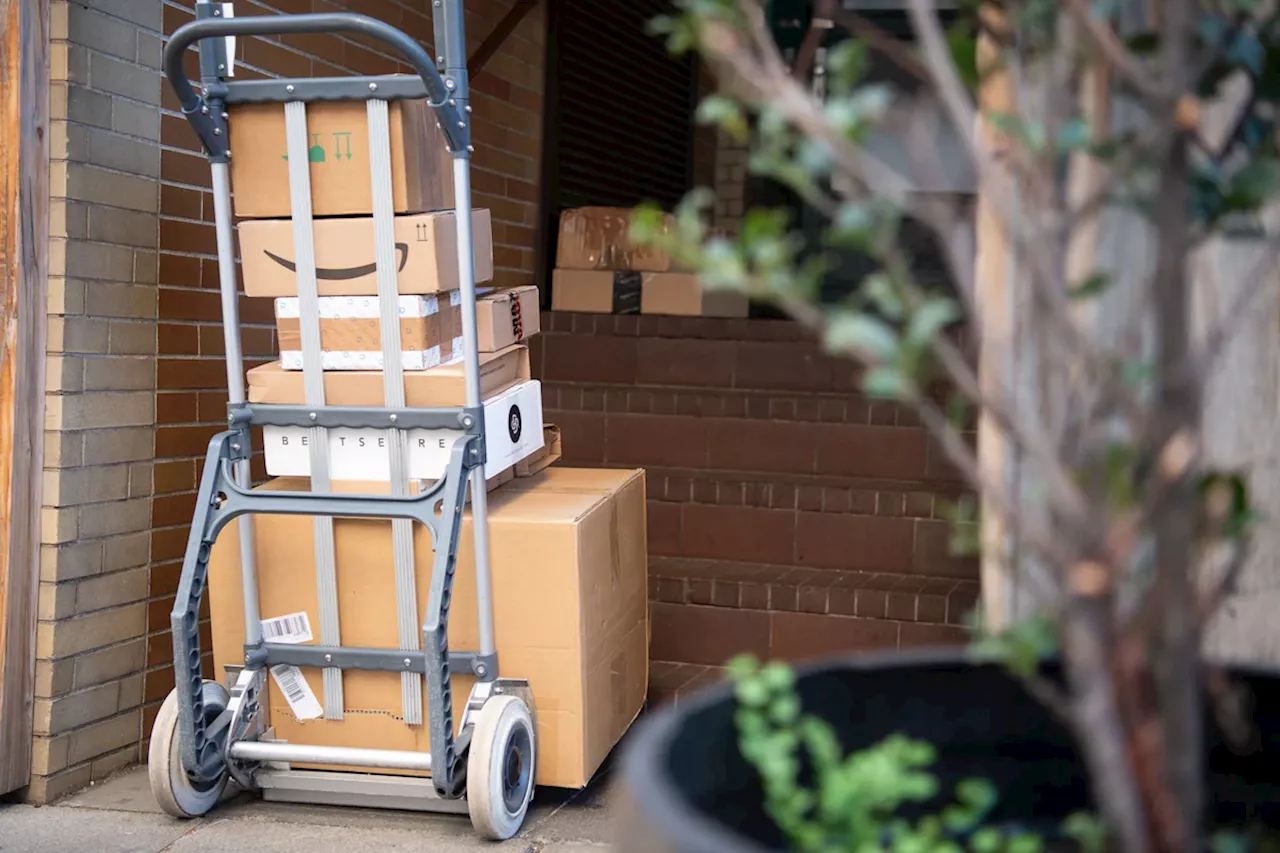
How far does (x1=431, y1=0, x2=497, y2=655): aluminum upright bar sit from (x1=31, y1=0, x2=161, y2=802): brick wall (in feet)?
2.89

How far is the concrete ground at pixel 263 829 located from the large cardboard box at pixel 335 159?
1401mm

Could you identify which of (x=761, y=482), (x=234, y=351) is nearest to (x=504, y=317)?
(x=234, y=351)

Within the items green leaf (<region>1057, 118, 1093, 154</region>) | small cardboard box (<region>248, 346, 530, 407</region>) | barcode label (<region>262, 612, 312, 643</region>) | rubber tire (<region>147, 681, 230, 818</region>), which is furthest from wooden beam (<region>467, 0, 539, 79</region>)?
green leaf (<region>1057, 118, 1093, 154</region>)

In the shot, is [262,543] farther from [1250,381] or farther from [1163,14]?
[1163,14]

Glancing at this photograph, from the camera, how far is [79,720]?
10.8ft

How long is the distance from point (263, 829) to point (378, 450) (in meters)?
0.90

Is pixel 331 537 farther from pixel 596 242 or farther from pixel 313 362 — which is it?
pixel 596 242

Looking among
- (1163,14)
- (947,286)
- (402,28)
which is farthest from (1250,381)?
(402,28)

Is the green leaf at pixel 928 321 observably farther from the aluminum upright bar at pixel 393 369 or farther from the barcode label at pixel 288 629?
the barcode label at pixel 288 629

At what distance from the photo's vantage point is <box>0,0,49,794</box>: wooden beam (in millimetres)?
3025

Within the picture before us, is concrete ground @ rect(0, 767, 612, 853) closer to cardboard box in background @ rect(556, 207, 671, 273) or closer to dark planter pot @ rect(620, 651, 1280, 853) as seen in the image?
dark planter pot @ rect(620, 651, 1280, 853)

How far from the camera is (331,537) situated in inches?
123

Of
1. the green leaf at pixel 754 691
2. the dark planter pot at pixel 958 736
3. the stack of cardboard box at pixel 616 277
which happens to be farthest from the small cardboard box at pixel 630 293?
the green leaf at pixel 754 691

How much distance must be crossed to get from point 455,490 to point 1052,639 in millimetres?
2132
